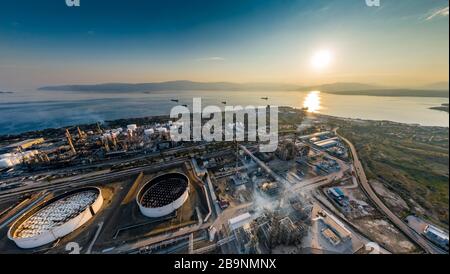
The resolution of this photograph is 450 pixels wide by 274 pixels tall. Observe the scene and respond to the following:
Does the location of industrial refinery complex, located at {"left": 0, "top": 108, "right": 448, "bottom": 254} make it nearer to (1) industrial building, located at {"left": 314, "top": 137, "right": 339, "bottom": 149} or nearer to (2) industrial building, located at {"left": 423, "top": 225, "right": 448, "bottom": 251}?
(2) industrial building, located at {"left": 423, "top": 225, "right": 448, "bottom": 251}

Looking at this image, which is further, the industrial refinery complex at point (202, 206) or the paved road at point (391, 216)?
the industrial refinery complex at point (202, 206)

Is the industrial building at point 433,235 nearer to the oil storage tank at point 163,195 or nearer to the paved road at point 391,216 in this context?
the paved road at point 391,216

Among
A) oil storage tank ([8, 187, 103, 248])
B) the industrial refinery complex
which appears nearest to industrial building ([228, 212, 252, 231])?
the industrial refinery complex

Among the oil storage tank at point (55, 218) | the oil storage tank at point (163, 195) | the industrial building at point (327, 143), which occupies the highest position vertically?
the industrial building at point (327, 143)

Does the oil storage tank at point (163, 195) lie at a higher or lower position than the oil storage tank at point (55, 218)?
higher

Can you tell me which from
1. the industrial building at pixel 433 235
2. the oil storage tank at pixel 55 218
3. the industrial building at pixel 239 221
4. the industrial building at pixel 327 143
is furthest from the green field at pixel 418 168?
the oil storage tank at pixel 55 218

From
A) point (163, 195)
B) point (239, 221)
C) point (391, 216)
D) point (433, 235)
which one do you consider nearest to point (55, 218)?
point (163, 195)

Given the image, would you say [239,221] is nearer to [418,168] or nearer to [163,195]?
[163,195]
